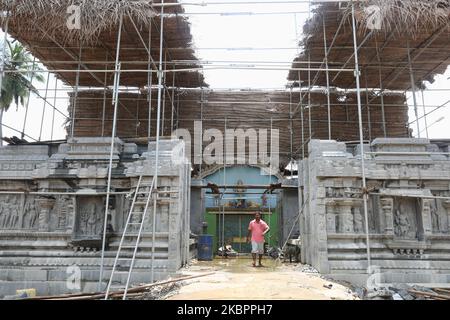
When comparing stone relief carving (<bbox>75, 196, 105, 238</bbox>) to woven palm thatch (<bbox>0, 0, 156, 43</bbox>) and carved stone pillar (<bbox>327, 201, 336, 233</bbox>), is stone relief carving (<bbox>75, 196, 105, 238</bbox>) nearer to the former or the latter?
woven palm thatch (<bbox>0, 0, 156, 43</bbox>)

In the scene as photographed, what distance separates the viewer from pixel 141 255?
10.0 meters

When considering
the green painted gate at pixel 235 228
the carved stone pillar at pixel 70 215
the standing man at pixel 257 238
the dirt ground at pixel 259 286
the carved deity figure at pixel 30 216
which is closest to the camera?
the dirt ground at pixel 259 286

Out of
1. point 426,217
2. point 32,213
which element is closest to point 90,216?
point 32,213

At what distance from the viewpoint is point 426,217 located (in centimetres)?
1022

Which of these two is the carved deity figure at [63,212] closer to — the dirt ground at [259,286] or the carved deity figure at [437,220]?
the dirt ground at [259,286]

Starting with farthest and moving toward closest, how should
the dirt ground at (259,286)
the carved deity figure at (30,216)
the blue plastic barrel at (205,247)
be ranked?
the blue plastic barrel at (205,247), the carved deity figure at (30,216), the dirt ground at (259,286)

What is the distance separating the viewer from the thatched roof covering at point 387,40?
401 inches

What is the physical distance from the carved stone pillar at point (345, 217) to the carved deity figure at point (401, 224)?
1265 mm

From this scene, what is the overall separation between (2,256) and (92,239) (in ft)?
8.30

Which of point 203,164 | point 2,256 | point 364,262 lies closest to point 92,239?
point 2,256

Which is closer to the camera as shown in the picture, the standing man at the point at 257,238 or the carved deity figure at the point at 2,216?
the carved deity figure at the point at 2,216

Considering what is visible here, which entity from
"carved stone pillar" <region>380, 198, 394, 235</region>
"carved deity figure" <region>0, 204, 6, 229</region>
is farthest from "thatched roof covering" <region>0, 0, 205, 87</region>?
"carved stone pillar" <region>380, 198, 394, 235</region>

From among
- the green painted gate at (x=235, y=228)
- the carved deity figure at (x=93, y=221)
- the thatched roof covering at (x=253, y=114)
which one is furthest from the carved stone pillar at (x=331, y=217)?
the green painted gate at (x=235, y=228)
